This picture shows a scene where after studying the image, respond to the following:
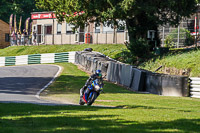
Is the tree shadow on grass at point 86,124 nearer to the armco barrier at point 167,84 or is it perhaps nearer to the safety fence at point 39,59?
the armco barrier at point 167,84

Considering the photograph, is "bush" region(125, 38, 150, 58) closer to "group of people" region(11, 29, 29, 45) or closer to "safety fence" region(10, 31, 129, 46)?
"safety fence" region(10, 31, 129, 46)

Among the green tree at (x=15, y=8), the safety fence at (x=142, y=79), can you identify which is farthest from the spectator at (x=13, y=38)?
the safety fence at (x=142, y=79)

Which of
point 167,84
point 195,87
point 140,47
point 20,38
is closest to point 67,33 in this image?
point 20,38

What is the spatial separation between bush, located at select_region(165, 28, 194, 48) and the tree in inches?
114

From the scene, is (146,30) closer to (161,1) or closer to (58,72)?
(161,1)

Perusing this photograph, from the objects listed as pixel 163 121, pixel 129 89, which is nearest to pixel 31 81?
pixel 129 89

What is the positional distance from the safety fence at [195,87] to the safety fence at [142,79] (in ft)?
0.86

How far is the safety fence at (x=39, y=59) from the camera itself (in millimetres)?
41531

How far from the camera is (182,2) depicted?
1167 inches

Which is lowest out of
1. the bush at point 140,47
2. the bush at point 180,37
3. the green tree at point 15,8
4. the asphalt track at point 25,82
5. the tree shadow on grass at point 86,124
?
the asphalt track at point 25,82

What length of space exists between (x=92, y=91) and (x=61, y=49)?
103 feet

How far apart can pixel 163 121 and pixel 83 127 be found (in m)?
2.22

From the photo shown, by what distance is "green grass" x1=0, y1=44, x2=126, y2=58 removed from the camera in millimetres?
38834

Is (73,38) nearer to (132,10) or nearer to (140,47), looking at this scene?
(140,47)
